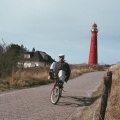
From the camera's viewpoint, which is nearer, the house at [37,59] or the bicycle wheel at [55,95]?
the bicycle wheel at [55,95]

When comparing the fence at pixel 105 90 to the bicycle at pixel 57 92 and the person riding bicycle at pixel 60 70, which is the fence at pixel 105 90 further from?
the person riding bicycle at pixel 60 70

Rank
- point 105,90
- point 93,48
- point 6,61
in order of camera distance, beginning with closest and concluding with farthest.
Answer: point 105,90 < point 6,61 < point 93,48

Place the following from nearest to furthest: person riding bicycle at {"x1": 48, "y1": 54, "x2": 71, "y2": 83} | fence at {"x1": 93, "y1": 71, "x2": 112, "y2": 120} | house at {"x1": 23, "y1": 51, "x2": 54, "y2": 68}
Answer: fence at {"x1": 93, "y1": 71, "x2": 112, "y2": 120} < person riding bicycle at {"x1": 48, "y1": 54, "x2": 71, "y2": 83} < house at {"x1": 23, "y1": 51, "x2": 54, "y2": 68}

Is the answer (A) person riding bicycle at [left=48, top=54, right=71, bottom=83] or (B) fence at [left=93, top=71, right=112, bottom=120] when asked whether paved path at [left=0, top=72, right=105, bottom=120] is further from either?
(B) fence at [left=93, top=71, right=112, bottom=120]

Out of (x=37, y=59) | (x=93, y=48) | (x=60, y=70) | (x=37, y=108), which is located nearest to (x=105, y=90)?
(x=37, y=108)

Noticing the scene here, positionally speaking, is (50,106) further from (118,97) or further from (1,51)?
(1,51)

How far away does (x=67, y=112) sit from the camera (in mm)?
10508

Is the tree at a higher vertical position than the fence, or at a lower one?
higher

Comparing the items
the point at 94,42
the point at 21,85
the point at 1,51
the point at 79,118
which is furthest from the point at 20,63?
the point at 94,42

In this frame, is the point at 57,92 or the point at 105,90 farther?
the point at 57,92

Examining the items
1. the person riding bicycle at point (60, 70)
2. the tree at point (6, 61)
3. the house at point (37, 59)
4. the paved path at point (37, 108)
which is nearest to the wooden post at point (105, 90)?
the paved path at point (37, 108)

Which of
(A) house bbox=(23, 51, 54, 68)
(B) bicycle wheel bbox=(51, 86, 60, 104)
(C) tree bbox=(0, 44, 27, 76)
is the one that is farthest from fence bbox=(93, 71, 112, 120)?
(A) house bbox=(23, 51, 54, 68)

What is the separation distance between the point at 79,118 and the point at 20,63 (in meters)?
17.4

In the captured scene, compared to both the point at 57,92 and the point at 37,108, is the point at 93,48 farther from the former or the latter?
the point at 37,108
